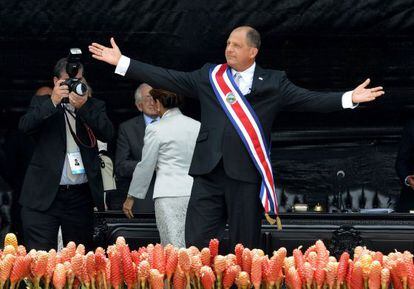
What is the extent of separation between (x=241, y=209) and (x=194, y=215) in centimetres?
23

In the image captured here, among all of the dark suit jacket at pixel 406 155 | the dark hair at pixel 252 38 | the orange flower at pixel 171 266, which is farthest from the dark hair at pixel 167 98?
the orange flower at pixel 171 266

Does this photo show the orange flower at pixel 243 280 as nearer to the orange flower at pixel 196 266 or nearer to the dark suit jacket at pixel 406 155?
the orange flower at pixel 196 266

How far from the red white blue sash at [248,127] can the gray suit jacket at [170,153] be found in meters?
0.82

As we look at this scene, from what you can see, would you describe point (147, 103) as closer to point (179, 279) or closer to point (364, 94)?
point (364, 94)

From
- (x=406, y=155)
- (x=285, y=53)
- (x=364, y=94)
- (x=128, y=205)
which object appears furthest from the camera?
(x=285, y=53)

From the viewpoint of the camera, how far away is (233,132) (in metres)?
6.71

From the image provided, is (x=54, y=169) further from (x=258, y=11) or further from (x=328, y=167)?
(x=328, y=167)

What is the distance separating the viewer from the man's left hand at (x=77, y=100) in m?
7.21

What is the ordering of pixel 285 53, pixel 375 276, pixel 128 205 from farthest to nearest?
pixel 285 53
pixel 128 205
pixel 375 276

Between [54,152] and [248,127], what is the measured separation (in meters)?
1.20

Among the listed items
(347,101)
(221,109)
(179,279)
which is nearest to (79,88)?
(221,109)

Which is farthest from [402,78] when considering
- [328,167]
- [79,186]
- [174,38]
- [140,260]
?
[140,260]

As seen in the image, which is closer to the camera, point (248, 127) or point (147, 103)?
point (248, 127)

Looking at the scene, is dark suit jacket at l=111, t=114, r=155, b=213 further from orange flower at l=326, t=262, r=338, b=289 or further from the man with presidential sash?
orange flower at l=326, t=262, r=338, b=289
